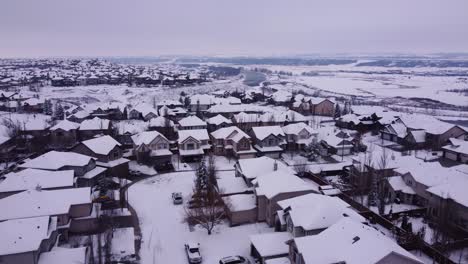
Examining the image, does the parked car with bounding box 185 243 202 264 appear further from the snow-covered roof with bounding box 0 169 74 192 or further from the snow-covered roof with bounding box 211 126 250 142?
the snow-covered roof with bounding box 211 126 250 142

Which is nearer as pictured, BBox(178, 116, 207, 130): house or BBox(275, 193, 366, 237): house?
BBox(275, 193, 366, 237): house

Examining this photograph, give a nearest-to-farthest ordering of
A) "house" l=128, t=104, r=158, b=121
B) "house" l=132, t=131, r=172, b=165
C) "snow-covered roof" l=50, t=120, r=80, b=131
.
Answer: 1. "house" l=132, t=131, r=172, b=165
2. "snow-covered roof" l=50, t=120, r=80, b=131
3. "house" l=128, t=104, r=158, b=121

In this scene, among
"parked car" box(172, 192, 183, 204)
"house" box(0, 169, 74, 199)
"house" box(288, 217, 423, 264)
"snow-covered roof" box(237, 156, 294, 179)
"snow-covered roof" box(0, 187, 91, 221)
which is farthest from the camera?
"snow-covered roof" box(237, 156, 294, 179)

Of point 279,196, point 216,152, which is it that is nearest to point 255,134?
point 216,152

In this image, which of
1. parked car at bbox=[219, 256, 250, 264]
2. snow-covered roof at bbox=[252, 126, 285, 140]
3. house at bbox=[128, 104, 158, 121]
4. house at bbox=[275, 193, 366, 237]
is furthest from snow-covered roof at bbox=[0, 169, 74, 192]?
house at bbox=[128, 104, 158, 121]

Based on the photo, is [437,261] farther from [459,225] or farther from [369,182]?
[369,182]
